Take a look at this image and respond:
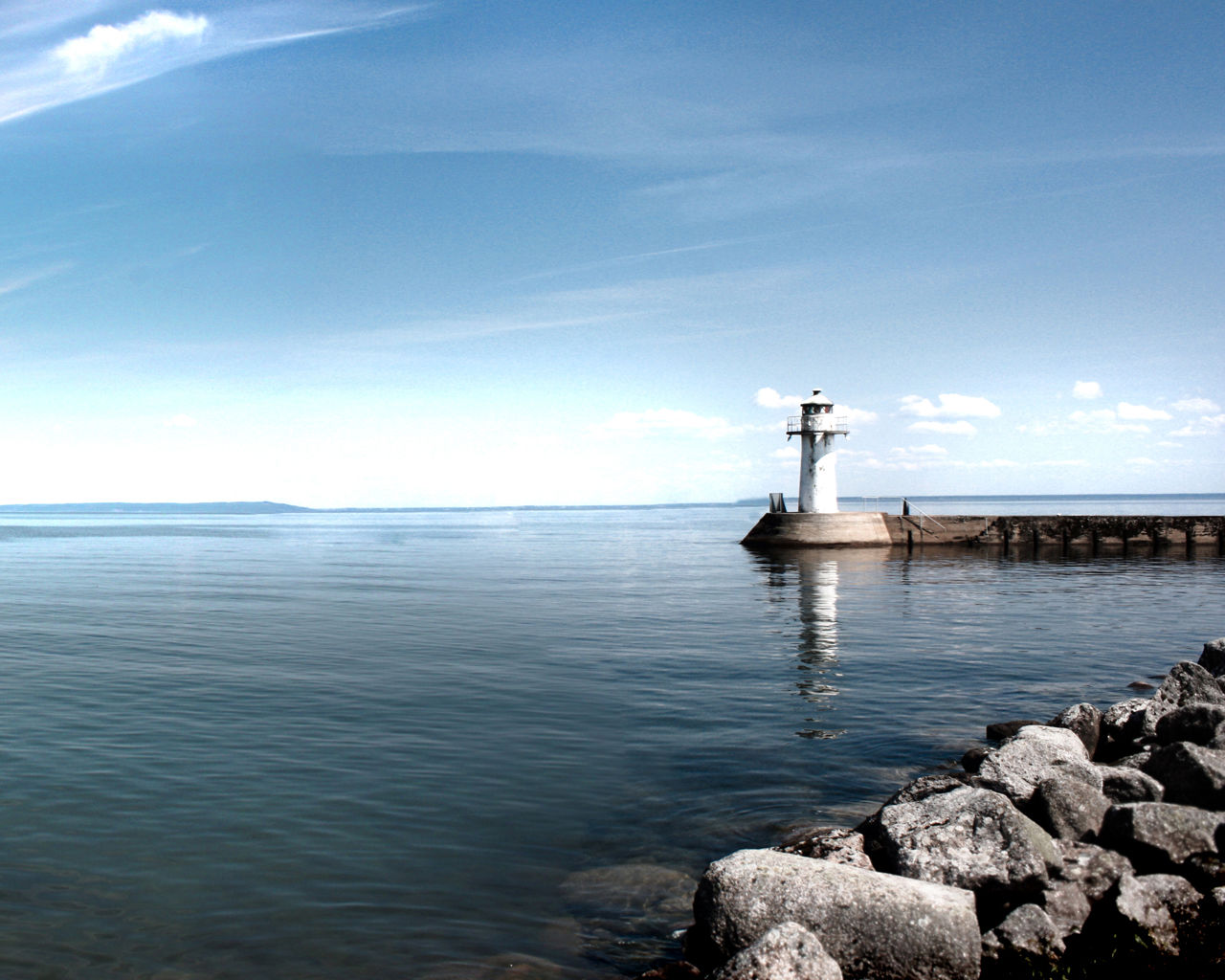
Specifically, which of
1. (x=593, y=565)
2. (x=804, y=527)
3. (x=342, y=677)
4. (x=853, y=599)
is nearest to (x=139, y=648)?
(x=342, y=677)

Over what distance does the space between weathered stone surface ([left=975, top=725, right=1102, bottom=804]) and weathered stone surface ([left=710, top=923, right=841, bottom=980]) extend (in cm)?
354

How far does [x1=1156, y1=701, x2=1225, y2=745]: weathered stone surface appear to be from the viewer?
10.1m

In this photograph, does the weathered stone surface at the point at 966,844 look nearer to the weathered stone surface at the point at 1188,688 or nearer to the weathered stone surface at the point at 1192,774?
the weathered stone surface at the point at 1192,774

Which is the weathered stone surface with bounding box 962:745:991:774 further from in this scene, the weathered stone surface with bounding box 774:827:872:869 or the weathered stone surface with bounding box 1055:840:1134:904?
the weathered stone surface with bounding box 774:827:872:869

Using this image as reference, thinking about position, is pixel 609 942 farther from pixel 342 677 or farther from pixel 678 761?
pixel 342 677

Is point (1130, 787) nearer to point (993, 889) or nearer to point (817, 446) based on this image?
point (993, 889)

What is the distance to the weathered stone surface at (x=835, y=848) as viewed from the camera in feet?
24.5

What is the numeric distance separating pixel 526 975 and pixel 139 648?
17097 millimetres

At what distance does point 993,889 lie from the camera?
6973mm

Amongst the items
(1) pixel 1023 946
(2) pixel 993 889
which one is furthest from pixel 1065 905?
(1) pixel 1023 946

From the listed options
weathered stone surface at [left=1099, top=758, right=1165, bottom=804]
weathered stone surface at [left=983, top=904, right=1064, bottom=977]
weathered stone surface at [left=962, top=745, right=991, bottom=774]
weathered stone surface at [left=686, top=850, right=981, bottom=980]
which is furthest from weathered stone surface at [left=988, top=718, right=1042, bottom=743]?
weathered stone surface at [left=686, top=850, right=981, bottom=980]

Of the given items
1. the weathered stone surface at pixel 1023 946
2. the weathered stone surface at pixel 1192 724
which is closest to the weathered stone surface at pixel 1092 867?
the weathered stone surface at pixel 1023 946

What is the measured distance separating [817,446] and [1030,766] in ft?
158

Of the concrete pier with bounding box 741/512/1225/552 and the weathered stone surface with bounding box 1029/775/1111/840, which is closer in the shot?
the weathered stone surface with bounding box 1029/775/1111/840
